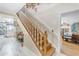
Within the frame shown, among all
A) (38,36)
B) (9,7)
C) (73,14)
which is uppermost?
(9,7)

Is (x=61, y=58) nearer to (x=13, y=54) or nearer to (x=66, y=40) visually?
(x=66, y=40)

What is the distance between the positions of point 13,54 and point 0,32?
1.19 ft

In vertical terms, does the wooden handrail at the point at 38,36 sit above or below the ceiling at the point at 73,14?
below

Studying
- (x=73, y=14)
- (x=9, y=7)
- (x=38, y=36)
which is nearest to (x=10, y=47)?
(x=38, y=36)

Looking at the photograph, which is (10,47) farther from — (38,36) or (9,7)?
(9,7)

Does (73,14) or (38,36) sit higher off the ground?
(73,14)

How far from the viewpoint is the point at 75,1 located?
225 centimetres

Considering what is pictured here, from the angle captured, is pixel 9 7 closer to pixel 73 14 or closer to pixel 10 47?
pixel 10 47

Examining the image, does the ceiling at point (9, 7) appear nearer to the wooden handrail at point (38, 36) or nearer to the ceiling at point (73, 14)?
the wooden handrail at point (38, 36)

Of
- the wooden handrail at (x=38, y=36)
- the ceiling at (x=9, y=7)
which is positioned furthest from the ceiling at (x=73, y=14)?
the ceiling at (x=9, y=7)

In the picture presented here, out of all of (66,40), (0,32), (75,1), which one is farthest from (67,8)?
(0,32)

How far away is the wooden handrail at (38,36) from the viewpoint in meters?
2.24

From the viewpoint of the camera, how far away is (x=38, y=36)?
2250 mm

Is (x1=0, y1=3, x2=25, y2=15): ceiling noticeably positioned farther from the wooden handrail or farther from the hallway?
the hallway
